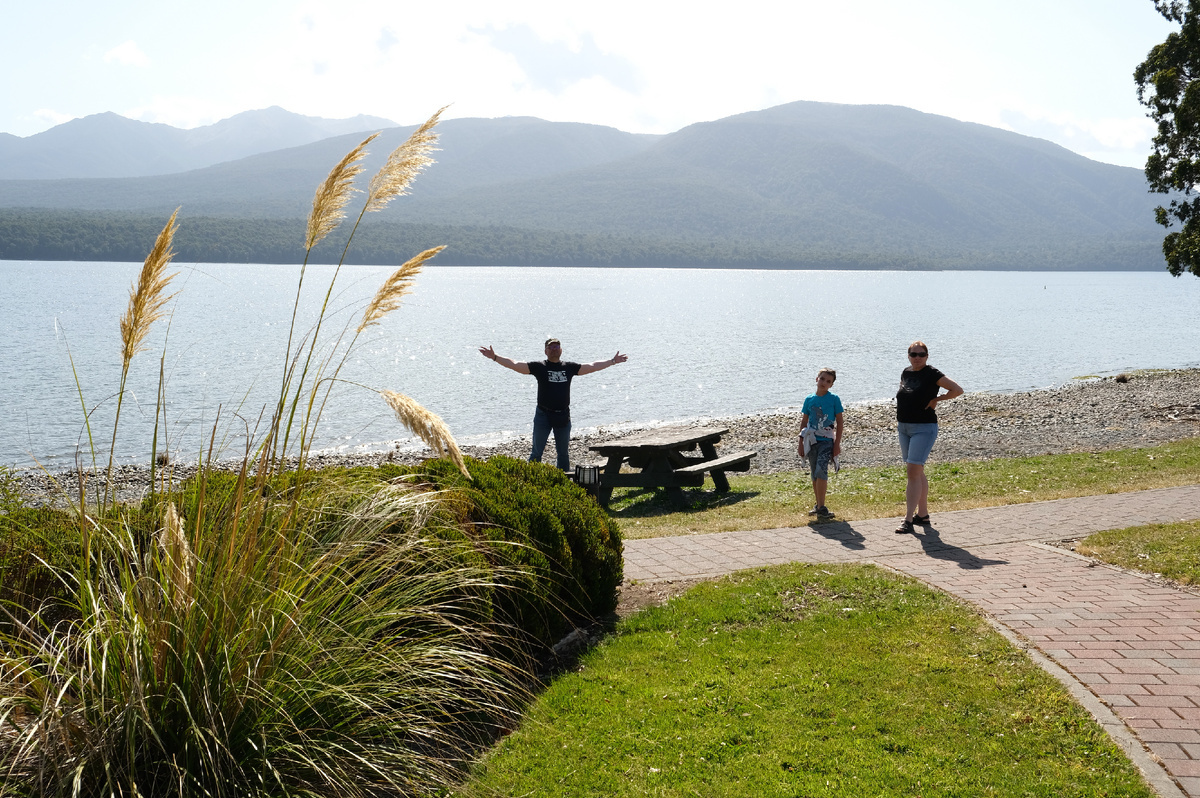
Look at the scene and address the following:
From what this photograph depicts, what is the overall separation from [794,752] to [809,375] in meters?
38.1

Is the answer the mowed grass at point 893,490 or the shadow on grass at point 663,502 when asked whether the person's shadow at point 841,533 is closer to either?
the mowed grass at point 893,490

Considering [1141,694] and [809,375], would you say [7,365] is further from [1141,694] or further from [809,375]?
[1141,694]

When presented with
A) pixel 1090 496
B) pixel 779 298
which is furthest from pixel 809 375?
pixel 779 298

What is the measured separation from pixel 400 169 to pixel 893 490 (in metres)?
9.46

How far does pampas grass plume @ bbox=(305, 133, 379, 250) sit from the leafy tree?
2298cm

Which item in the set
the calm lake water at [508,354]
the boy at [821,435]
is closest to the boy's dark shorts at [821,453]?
the boy at [821,435]

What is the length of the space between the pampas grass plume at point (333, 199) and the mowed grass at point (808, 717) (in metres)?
2.33

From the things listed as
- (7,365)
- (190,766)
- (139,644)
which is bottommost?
(7,365)

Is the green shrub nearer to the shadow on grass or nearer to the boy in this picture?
the boy

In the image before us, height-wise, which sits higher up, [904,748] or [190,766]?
[190,766]

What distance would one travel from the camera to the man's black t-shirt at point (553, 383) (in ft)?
36.1

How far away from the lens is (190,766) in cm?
304

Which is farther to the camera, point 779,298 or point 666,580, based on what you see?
point 779,298

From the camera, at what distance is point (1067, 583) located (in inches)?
266
